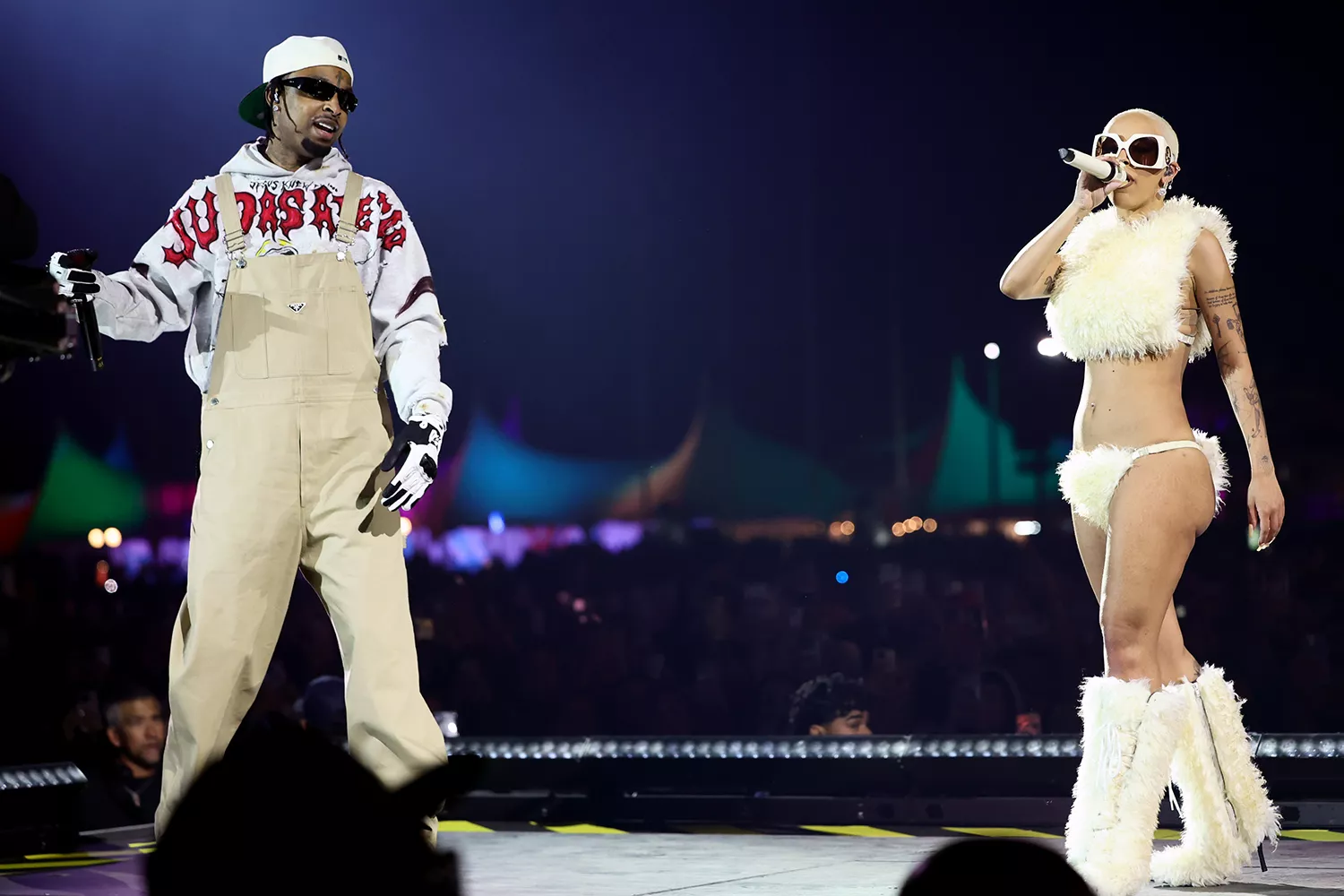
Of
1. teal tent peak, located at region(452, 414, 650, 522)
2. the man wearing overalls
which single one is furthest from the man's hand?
teal tent peak, located at region(452, 414, 650, 522)

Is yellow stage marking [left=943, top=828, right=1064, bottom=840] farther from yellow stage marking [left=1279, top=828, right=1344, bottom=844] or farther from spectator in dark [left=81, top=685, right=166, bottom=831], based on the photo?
spectator in dark [left=81, top=685, right=166, bottom=831]

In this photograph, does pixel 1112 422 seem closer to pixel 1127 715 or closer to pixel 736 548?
pixel 1127 715

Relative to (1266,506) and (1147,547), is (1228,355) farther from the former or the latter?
(1147,547)

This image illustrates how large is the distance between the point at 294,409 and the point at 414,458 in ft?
0.88

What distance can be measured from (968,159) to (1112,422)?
4.79 m

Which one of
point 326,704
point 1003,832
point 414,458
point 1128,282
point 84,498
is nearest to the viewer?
point 414,458

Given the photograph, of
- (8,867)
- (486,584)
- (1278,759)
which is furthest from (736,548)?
(8,867)

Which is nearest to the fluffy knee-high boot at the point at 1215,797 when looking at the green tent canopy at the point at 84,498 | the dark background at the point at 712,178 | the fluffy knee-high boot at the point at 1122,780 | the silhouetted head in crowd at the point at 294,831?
the fluffy knee-high boot at the point at 1122,780

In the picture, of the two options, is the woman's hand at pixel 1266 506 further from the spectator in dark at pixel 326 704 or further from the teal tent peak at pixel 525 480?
the teal tent peak at pixel 525 480

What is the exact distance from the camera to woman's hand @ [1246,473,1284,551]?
3252 mm

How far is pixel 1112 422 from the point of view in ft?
10.6

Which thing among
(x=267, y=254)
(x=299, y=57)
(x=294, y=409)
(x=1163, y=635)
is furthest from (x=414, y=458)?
(x=1163, y=635)

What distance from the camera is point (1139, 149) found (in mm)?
3324

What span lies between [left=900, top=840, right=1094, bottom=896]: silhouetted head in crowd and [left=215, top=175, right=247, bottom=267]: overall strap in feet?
7.34
